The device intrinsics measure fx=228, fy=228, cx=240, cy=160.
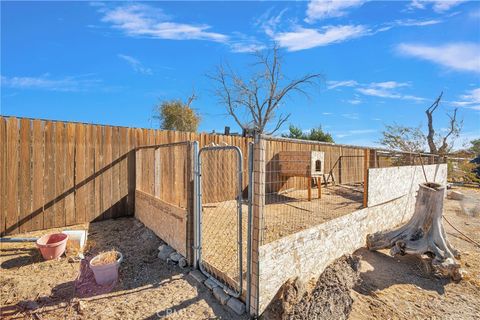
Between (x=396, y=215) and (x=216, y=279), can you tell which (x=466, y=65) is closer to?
(x=396, y=215)

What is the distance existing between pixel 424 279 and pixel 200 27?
8.75 meters

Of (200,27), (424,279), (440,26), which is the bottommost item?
(424,279)

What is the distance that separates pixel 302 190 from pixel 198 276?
6.74 m

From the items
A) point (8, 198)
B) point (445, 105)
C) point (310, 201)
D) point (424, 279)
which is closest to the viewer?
point (424, 279)

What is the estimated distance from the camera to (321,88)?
1727 centimetres

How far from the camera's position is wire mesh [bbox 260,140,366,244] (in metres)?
5.09

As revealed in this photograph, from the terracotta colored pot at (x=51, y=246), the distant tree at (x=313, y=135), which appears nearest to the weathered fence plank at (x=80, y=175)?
the terracotta colored pot at (x=51, y=246)

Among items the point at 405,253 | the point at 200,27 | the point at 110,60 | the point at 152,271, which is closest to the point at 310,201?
the point at 405,253

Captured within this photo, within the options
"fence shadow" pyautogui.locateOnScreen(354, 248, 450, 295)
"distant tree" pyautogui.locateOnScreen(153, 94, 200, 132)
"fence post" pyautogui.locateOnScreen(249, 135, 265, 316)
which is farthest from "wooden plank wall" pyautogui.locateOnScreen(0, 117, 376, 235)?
"distant tree" pyautogui.locateOnScreen(153, 94, 200, 132)

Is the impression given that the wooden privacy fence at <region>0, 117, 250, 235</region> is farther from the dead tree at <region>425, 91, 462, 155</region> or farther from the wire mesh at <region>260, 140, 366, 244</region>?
the dead tree at <region>425, 91, 462, 155</region>

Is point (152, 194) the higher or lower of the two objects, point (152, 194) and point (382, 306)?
the higher

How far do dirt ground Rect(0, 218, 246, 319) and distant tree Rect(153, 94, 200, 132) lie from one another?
11431 mm

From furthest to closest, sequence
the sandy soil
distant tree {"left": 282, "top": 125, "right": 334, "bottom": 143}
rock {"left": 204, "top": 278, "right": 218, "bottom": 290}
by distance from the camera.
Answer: distant tree {"left": 282, "top": 125, "right": 334, "bottom": 143}
the sandy soil
rock {"left": 204, "top": 278, "right": 218, "bottom": 290}

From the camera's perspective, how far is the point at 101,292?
9.01ft
